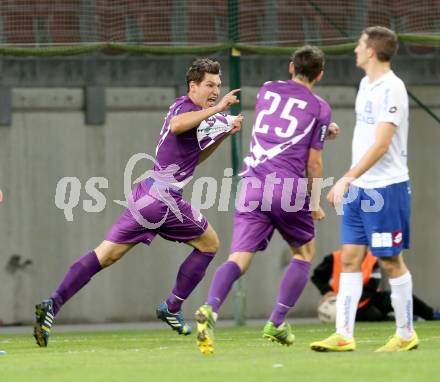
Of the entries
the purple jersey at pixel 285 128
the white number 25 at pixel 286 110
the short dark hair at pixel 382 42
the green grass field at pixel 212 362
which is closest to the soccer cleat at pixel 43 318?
the green grass field at pixel 212 362

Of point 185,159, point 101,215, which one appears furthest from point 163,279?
point 185,159

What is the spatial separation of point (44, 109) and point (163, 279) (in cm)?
247

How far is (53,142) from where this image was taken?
52.5 ft

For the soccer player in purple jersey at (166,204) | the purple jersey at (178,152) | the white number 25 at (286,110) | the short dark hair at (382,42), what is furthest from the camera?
the purple jersey at (178,152)

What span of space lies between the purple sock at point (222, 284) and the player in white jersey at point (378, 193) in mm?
661

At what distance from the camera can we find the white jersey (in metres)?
8.21

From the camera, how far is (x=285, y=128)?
349 inches

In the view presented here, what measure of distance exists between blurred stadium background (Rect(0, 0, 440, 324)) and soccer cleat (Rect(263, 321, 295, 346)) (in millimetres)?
6454

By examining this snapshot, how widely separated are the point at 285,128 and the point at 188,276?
2.35 m

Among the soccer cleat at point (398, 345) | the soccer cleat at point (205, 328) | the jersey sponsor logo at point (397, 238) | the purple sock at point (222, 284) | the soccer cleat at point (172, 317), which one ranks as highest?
the jersey sponsor logo at point (397, 238)

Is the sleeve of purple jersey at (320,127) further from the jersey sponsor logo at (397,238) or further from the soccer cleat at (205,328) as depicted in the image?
the soccer cleat at (205,328)

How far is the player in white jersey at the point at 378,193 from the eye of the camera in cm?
822

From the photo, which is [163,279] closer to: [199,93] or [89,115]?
[89,115]

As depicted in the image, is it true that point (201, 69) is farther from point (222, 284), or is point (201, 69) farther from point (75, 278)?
point (222, 284)
